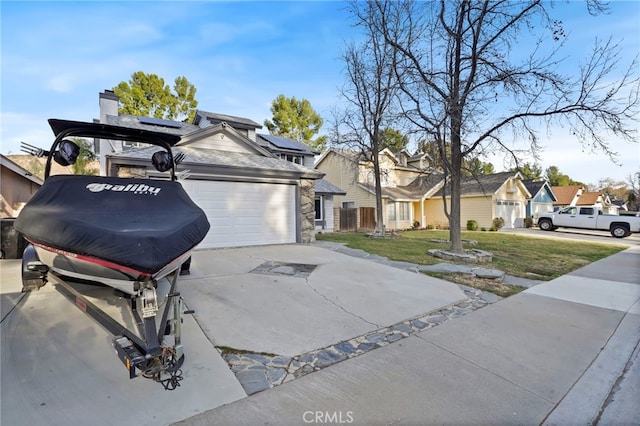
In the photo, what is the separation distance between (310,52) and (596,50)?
8.28 meters

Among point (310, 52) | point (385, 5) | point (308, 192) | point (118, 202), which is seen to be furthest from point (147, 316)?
point (385, 5)

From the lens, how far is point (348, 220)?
19609 mm

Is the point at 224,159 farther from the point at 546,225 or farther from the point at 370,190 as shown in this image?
the point at 546,225

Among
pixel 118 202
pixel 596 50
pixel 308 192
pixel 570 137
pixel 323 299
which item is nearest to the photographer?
pixel 118 202

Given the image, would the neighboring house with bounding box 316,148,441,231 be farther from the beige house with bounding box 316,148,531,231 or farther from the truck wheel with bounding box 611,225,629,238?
the truck wheel with bounding box 611,225,629,238

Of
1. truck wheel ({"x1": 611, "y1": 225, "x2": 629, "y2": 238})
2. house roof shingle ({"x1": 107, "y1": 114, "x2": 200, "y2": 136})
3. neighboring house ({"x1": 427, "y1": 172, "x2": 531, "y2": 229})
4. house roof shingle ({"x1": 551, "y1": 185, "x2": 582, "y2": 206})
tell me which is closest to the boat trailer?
house roof shingle ({"x1": 107, "y1": 114, "x2": 200, "y2": 136})

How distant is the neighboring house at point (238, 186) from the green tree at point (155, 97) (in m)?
16.6

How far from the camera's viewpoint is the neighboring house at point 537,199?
2531 cm

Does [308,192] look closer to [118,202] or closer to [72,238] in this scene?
[118,202]

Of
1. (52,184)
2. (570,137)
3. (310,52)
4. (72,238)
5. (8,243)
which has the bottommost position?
(8,243)

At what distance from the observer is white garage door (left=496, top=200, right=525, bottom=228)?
73.3ft

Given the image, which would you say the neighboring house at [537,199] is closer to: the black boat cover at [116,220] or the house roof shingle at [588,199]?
the house roof shingle at [588,199]

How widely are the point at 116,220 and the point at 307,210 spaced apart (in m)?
7.91

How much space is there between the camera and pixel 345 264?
7016 mm
